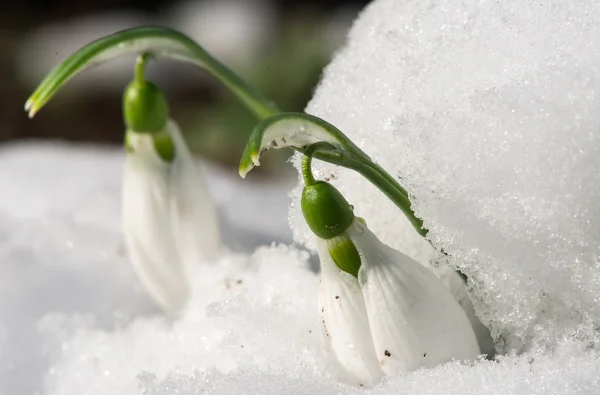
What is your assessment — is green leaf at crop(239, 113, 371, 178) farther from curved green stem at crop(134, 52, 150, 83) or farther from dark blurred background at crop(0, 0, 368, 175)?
dark blurred background at crop(0, 0, 368, 175)

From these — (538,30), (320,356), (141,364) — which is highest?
(538,30)

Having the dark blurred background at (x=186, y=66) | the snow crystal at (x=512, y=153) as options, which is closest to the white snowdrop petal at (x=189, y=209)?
the snow crystal at (x=512, y=153)

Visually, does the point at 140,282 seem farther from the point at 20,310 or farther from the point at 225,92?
the point at 225,92

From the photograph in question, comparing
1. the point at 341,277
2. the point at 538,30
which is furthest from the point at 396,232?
the point at 538,30

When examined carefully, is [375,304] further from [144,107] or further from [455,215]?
[144,107]

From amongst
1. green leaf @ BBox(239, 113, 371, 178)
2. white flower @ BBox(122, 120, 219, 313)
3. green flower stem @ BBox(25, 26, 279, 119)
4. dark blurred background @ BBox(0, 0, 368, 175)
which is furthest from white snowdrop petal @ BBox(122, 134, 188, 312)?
dark blurred background @ BBox(0, 0, 368, 175)

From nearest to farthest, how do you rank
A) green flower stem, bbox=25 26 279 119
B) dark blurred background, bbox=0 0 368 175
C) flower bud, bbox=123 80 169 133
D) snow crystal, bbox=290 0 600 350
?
snow crystal, bbox=290 0 600 350, green flower stem, bbox=25 26 279 119, flower bud, bbox=123 80 169 133, dark blurred background, bbox=0 0 368 175
